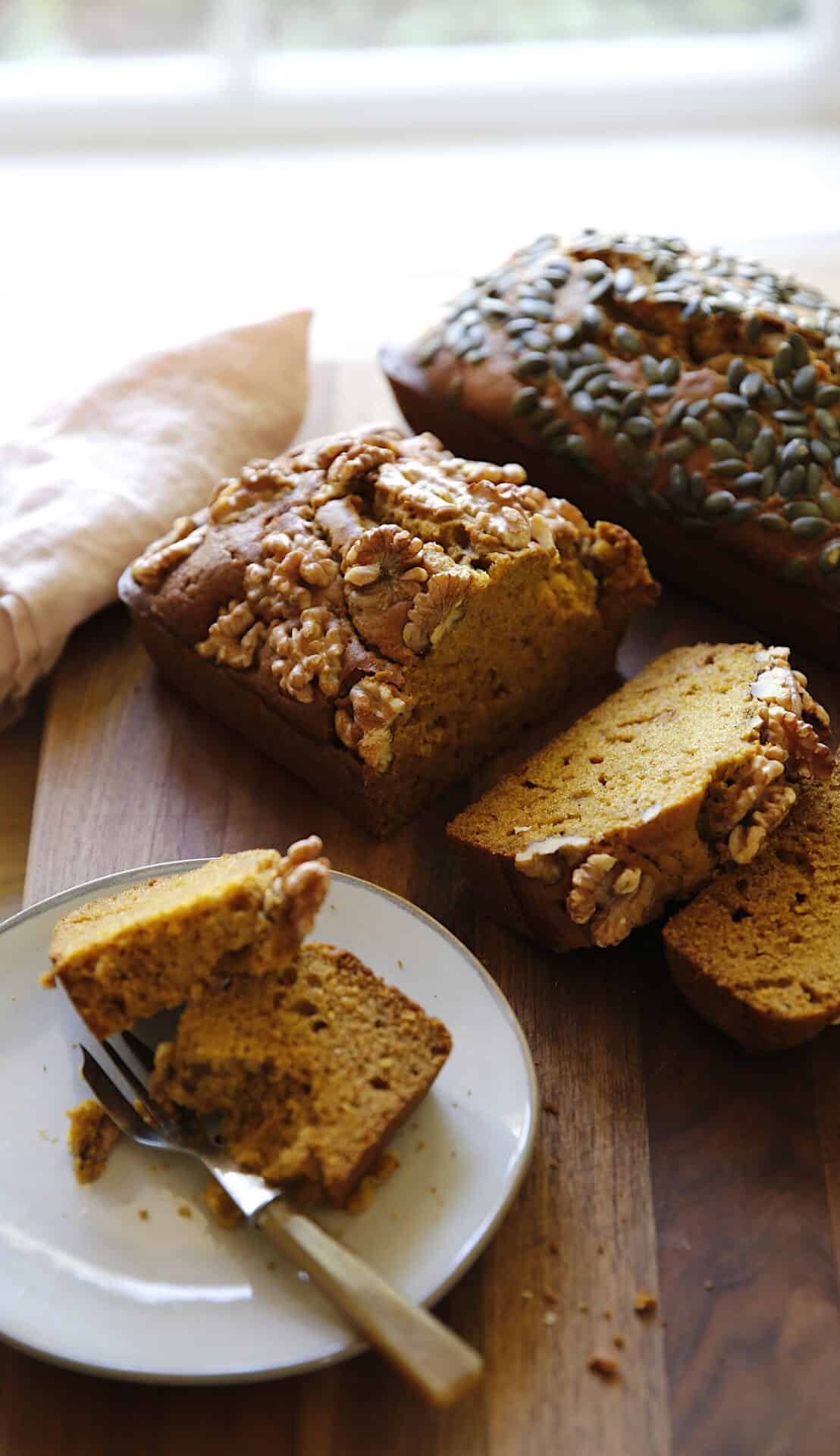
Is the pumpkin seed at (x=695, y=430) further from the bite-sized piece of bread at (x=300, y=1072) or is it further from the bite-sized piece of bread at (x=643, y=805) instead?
the bite-sized piece of bread at (x=300, y=1072)

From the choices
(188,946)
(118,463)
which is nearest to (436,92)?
(118,463)

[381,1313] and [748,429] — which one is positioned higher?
[748,429]

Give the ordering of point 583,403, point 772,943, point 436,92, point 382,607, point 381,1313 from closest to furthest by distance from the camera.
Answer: point 381,1313 → point 772,943 → point 382,607 → point 583,403 → point 436,92

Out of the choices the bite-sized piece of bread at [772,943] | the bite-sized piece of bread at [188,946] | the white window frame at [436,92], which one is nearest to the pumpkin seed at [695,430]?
the bite-sized piece of bread at [772,943]

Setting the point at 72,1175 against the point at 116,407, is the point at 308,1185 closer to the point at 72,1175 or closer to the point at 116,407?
the point at 72,1175

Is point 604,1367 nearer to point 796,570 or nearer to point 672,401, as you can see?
point 796,570

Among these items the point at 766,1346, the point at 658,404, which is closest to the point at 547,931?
the point at 766,1346

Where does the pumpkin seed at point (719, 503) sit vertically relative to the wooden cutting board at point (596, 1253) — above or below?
→ above
